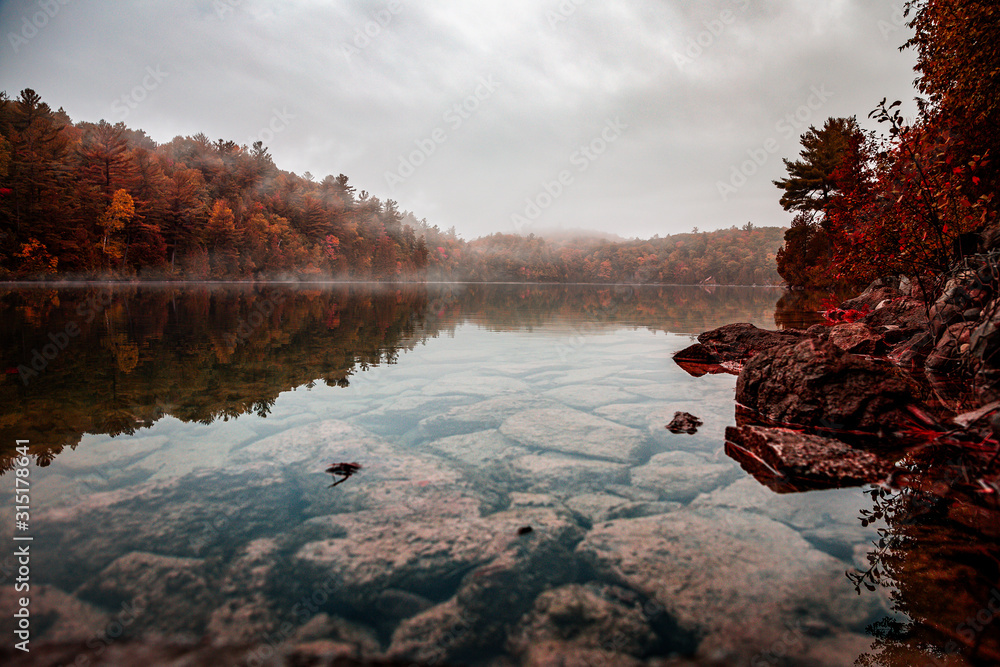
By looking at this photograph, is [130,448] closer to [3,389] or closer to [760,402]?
[3,389]

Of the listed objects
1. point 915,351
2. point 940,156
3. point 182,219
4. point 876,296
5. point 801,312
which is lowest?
point 915,351

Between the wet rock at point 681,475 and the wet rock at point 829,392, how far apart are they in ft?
7.30

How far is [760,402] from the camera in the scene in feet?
22.2

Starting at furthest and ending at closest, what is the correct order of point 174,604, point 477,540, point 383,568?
1. point 477,540
2. point 383,568
3. point 174,604

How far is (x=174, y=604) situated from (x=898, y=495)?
18.2 ft

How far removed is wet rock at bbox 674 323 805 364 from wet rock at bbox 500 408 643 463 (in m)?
5.78

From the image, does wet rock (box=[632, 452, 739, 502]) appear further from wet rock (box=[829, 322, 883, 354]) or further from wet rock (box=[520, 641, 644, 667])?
wet rock (box=[829, 322, 883, 354])

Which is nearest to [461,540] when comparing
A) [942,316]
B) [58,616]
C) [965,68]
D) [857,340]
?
[58,616]

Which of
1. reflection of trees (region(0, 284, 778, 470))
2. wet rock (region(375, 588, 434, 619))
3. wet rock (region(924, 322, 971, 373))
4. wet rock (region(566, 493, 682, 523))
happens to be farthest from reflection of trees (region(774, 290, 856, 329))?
wet rock (region(375, 588, 434, 619))

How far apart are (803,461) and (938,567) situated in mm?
1566

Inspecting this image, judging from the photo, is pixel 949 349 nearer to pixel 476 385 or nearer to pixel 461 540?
pixel 476 385

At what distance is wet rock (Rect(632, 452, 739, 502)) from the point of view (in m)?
4.15

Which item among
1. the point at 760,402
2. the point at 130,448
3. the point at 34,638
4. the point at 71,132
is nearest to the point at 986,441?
the point at 760,402

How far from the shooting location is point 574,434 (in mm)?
5652
